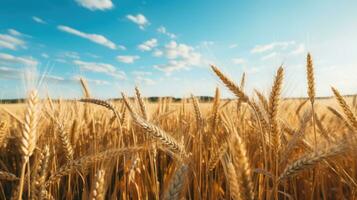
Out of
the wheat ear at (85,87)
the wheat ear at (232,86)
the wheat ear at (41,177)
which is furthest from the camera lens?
the wheat ear at (85,87)

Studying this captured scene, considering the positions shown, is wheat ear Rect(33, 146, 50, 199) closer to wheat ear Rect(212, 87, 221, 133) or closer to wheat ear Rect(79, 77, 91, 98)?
wheat ear Rect(212, 87, 221, 133)

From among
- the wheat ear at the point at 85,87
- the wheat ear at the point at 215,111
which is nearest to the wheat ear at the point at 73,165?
the wheat ear at the point at 215,111

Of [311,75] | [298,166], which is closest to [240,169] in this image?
[298,166]

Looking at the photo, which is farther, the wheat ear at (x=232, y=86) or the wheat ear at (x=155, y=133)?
the wheat ear at (x=232, y=86)

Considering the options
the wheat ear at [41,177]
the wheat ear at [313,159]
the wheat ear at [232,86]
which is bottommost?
the wheat ear at [41,177]

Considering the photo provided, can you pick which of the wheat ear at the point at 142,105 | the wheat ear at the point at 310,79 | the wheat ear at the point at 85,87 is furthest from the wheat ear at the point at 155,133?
the wheat ear at the point at 85,87

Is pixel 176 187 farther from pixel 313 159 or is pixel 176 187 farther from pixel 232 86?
pixel 232 86

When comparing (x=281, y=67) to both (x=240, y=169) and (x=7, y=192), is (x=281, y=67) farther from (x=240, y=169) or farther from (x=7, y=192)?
(x=7, y=192)

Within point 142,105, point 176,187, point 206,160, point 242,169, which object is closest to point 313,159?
point 242,169

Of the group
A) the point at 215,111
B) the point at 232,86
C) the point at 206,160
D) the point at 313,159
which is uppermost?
the point at 232,86

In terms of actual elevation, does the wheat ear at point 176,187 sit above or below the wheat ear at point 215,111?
below

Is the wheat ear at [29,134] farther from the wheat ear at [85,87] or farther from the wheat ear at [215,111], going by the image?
the wheat ear at [85,87]

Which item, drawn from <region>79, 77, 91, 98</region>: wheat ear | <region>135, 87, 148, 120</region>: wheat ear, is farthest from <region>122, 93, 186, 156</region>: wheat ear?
<region>79, 77, 91, 98</region>: wheat ear

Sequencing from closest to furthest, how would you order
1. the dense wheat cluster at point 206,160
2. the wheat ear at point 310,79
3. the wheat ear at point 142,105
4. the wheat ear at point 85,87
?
the dense wheat cluster at point 206,160
the wheat ear at point 310,79
the wheat ear at point 142,105
the wheat ear at point 85,87
